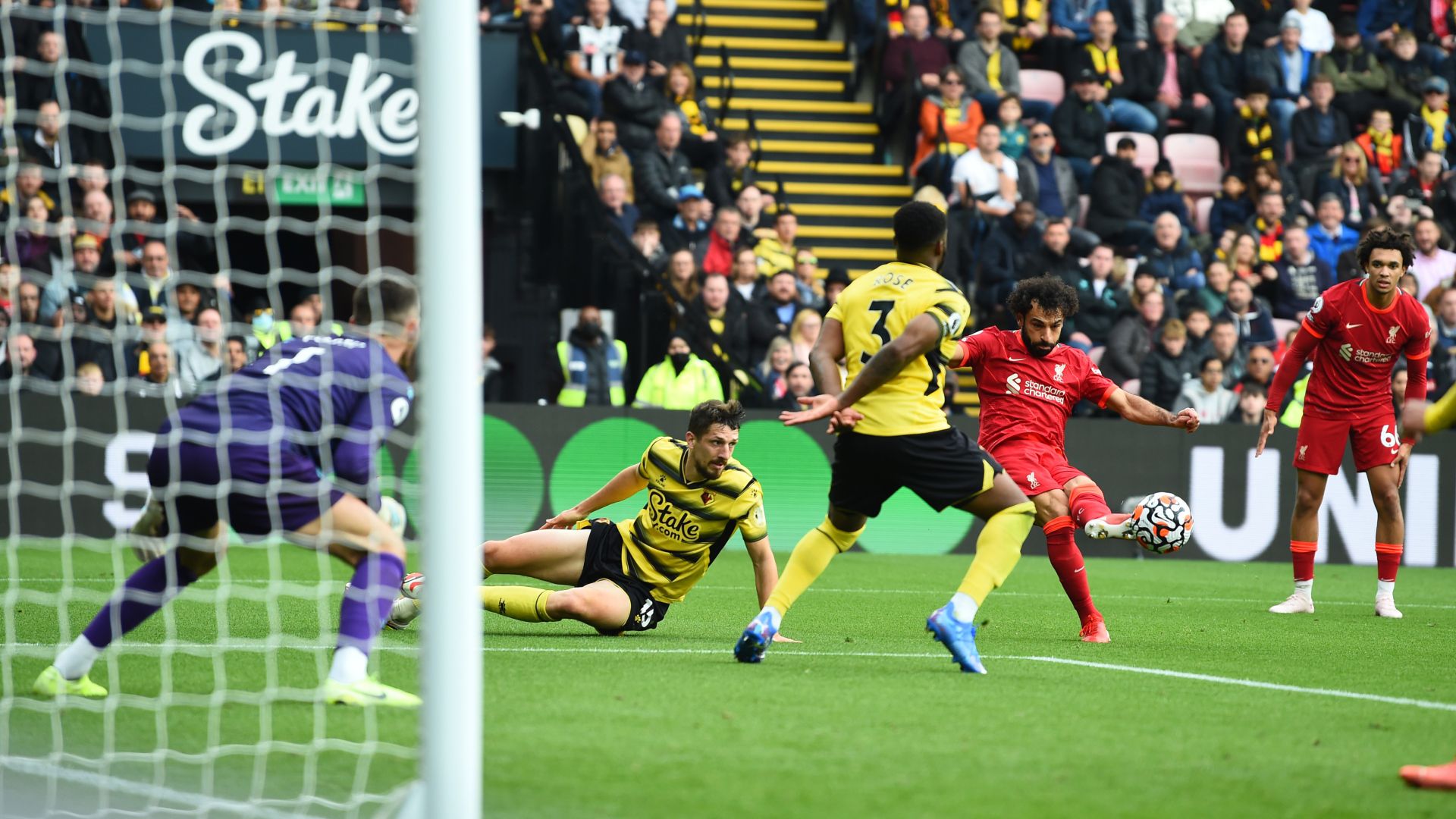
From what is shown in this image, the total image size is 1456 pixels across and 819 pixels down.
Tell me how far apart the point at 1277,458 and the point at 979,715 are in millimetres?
10650

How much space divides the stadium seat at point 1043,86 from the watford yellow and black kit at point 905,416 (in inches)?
525

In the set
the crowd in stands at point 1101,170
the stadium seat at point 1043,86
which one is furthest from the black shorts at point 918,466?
the stadium seat at point 1043,86

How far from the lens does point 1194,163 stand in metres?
19.0

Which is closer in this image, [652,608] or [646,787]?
[646,787]

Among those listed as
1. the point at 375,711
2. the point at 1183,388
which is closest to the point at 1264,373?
the point at 1183,388

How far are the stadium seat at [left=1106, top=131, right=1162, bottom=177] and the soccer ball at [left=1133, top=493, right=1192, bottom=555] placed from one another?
11268mm

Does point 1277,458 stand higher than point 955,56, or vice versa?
point 955,56

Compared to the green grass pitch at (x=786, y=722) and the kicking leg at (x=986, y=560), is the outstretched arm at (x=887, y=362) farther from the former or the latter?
the green grass pitch at (x=786, y=722)

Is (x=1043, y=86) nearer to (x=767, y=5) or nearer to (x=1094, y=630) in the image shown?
(x=767, y=5)

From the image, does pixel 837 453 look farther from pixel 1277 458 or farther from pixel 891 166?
pixel 891 166

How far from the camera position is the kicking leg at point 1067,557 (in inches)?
318

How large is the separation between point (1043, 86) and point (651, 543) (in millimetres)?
12907

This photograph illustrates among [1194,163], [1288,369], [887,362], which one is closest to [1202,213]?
[1194,163]

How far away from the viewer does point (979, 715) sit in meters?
5.34
